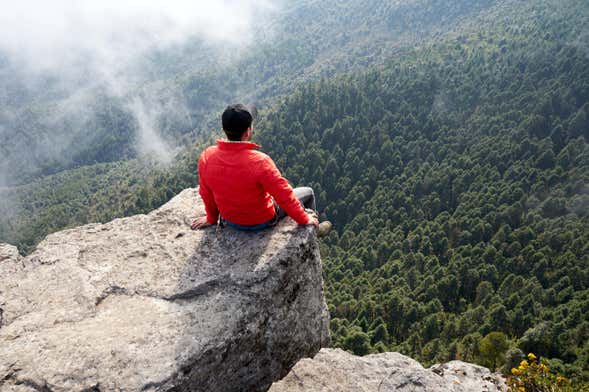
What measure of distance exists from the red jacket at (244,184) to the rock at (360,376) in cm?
347

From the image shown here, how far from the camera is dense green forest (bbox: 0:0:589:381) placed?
79.8 m

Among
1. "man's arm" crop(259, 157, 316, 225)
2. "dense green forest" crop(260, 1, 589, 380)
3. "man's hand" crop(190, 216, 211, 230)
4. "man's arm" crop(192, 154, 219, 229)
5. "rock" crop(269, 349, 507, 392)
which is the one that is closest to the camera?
"man's arm" crop(259, 157, 316, 225)

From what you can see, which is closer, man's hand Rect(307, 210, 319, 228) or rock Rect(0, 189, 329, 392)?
rock Rect(0, 189, 329, 392)

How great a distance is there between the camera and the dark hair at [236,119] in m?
8.20

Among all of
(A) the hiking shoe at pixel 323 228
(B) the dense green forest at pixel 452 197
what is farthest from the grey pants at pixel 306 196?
(B) the dense green forest at pixel 452 197

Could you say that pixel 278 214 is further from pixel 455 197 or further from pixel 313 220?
pixel 455 197

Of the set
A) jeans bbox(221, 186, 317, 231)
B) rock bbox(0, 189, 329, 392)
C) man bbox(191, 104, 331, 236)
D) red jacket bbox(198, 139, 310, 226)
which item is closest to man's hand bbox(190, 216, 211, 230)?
rock bbox(0, 189, 329, 392)

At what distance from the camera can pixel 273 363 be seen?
9.09 meters

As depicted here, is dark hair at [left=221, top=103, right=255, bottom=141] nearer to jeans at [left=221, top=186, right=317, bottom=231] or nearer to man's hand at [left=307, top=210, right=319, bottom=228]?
jeans at [left=221, top=186, right=317, bottom=231]

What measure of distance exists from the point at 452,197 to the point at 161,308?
13692 centimetres

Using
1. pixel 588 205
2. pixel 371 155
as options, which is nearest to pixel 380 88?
pixel 371 155

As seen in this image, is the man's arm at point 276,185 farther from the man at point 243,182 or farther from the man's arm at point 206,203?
the man's arm at point 206,203

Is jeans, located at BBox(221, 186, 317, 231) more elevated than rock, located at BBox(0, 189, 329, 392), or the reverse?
jeans, located at BBox(221, 186, 317, 231)

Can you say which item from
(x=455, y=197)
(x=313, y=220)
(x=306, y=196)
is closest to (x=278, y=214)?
(x=313, y=220)
